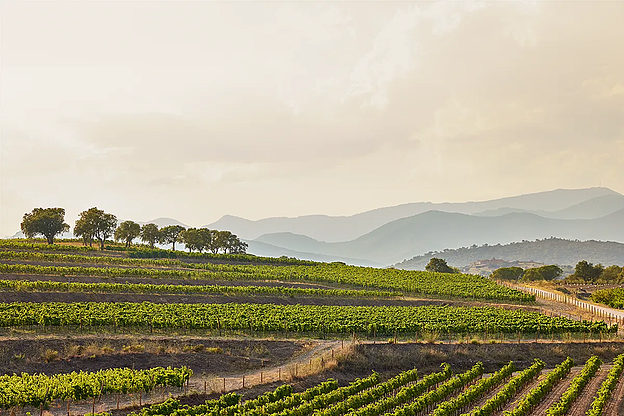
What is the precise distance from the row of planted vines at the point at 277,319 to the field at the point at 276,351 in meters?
0.17

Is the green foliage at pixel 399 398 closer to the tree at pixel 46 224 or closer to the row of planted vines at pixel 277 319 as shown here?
the row of planted vines at pixel 277 319

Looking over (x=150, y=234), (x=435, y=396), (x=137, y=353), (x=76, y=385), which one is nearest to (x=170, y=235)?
(x=150, y=234)

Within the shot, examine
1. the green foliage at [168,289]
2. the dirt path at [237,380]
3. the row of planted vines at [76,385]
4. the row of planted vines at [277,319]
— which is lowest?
the dirt path at [237,380]

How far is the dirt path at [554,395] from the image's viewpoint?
96.0 feet

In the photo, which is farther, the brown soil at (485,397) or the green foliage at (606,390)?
the brown soil at (485,397)

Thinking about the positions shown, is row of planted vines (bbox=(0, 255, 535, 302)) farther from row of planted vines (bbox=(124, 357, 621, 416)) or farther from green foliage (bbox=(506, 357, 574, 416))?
row of planted vines (bbox=(124, 357, 621, 416))

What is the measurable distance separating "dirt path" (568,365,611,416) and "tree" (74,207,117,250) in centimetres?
9151

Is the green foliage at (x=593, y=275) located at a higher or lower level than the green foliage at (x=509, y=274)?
higher

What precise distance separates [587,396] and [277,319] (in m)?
27.7

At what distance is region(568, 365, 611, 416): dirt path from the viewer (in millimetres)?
28938

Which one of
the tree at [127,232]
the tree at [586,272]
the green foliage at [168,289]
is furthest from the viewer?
the tree at [586,272]

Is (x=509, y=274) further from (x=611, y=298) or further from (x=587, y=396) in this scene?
(x=587, y=396)

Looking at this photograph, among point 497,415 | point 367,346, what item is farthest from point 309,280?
point 497,415

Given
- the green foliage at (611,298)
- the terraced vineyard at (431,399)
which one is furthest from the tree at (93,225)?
the green foliage at (611,298)
